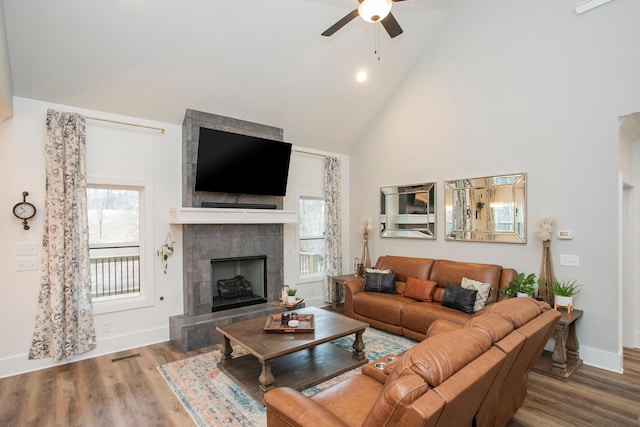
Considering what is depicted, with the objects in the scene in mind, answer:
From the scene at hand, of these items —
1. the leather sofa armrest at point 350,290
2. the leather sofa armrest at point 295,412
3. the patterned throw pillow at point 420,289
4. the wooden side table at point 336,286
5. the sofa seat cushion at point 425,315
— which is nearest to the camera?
the leather sofa armrest at point 295,412

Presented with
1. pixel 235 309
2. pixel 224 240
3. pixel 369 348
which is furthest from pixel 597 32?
pixel 235 309

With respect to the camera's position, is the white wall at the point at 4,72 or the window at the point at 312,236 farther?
the window at the point at 312,236

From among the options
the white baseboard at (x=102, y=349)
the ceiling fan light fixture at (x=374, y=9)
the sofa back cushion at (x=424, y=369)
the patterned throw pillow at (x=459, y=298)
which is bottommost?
the white baseboard at (x=102, y=349)

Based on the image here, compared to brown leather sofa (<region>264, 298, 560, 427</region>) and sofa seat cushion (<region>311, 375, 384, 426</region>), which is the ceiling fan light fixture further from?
sofa seat cushion (<region>311, 375, 384, 426</region>)

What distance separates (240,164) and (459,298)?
342 cm

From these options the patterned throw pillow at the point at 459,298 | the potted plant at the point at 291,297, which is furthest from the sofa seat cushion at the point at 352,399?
the patterned throw pillow at the point at 459,298

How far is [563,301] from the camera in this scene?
3525 millimetres

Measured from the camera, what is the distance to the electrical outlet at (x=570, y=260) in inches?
143

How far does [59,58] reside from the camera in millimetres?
3344

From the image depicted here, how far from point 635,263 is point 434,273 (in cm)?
238

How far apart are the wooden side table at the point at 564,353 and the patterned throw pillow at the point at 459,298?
0.84m

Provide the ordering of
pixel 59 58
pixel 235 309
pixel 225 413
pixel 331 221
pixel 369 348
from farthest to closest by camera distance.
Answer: pixel 331 221 < pixel 235 309 < pixel 369 348 < pixel 59 58 < pixel 225 413

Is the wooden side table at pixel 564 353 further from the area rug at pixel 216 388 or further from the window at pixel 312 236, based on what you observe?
the window at pixel 312 236

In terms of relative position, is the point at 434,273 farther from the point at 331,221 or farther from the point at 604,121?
the point at 604,121
